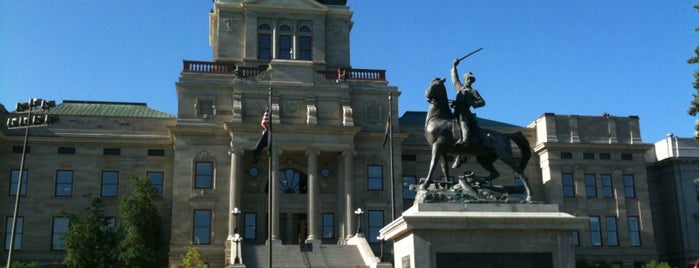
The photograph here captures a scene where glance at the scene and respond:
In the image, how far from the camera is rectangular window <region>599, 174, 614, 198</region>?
59969 millimetres

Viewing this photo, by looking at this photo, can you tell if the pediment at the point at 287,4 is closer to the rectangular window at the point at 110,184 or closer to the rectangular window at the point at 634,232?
the rectangular window at the point at 110,184

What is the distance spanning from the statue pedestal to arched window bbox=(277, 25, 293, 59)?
45380 millimetres

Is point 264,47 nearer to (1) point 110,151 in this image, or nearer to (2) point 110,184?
(1) point 110,151

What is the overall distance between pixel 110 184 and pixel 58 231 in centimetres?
454

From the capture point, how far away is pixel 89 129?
181 ft

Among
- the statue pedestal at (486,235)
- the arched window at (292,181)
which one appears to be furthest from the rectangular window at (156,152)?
the statue pedestal at (486,235)

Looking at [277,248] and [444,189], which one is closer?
[444,189]

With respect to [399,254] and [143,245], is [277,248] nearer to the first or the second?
[143,245]

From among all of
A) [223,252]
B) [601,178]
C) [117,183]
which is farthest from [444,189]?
[601,178]

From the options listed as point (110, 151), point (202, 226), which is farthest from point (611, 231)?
point (110, 151)

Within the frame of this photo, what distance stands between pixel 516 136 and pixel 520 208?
2259 millimetres

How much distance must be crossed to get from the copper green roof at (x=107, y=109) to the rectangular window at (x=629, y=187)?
3440 cm

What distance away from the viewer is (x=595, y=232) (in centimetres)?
5906

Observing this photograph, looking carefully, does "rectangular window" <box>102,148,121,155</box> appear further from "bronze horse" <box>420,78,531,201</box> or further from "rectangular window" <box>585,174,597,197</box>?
"bronze horse" <box>420,78,531,201</box>
